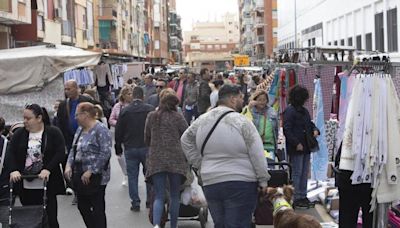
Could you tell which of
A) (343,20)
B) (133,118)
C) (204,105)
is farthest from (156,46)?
(133,118)

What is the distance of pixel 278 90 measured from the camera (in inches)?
515

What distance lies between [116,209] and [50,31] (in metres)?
22.0

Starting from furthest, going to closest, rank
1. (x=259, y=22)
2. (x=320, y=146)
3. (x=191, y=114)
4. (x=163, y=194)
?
(x=259, y=22)
(x=191, y=114)
(x=320, y=146)
(x=163, y=194)

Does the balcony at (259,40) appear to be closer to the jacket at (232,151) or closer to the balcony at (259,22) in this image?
the balcony at (259,22)

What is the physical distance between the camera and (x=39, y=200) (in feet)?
25.3

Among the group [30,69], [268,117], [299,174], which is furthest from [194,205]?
[30,69]

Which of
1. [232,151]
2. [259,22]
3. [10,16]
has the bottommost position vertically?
[232,151]

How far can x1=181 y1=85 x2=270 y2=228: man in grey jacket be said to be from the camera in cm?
632

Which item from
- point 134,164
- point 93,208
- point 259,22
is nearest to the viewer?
point 93,208

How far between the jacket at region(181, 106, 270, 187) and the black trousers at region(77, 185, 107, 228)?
1765mm

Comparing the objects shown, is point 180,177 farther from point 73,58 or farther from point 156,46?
point 156,46

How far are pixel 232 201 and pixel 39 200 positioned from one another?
2455 mm

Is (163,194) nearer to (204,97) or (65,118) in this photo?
(65,118)

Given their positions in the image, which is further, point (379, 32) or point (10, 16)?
point (379, 32)
